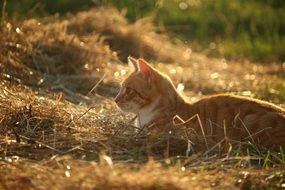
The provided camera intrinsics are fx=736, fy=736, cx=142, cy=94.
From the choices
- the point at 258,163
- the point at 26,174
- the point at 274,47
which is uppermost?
the point at 26,174

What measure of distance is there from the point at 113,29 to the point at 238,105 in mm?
4385

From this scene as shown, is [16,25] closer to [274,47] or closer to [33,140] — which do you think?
[33,140]

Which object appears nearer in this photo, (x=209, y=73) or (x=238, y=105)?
(x=238, y=105)

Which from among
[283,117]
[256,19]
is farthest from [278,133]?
[256,19]

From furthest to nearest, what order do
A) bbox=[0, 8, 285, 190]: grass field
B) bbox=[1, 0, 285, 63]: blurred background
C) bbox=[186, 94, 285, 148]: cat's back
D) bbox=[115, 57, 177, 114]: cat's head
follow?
bbox=[1, 0, 285, 63]: blurred background < bbox=[115, 57, 177, 114]: cat's head < bbox=[186, 94, 285, 148]: cat's back < bbox=[0, 8, 285, 190]: grass field

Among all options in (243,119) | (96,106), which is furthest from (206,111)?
(96,106)

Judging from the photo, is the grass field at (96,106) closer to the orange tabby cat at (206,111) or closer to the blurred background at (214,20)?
the orange tabby cat at (206,111)

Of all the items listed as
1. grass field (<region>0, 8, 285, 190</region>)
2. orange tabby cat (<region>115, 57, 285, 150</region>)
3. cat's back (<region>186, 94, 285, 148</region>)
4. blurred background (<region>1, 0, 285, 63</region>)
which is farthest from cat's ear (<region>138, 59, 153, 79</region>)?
blurred background (<region>1, 0, 285, 63</region>)

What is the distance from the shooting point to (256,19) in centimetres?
1269

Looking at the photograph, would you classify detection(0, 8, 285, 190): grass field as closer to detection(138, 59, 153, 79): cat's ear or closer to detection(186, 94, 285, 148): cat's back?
detection(186, 94, 285, 148): cat's back

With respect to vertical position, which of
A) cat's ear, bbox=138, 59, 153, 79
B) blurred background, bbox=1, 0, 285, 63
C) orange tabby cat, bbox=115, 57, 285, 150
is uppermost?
cat's ear, bbox=138, 59, 153, 79

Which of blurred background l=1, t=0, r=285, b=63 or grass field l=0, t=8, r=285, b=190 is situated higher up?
grass field l=0, t=8, r=285, b=190

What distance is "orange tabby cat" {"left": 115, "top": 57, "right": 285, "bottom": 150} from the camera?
515cm

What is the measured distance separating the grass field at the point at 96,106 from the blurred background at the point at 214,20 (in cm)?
68
